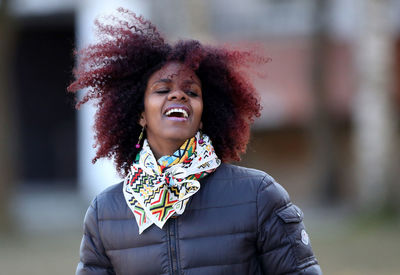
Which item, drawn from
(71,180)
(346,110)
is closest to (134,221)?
(346,110)

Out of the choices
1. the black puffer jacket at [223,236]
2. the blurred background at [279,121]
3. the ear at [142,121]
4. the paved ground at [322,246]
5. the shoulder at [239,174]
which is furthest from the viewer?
the blurred background at [279,121]

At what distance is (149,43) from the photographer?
347 centimetres

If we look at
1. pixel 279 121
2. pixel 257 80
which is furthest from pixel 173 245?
pixel 279 121

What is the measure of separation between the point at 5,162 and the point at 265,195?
33.9 feet

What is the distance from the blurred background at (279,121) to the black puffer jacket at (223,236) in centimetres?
83

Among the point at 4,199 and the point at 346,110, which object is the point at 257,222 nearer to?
the point at 4,199

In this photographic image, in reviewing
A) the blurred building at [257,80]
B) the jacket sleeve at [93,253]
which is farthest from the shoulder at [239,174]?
the blurred building at [257,80]

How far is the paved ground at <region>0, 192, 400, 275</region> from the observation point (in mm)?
9117

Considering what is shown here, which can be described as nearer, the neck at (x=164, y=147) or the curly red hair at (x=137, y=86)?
the neck at (x=164, y=147)

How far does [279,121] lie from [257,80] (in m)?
2.53

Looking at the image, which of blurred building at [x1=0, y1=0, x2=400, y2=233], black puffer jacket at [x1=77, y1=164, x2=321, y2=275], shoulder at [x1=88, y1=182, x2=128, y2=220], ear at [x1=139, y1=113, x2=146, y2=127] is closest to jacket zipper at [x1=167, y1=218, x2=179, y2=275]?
black puffer jacket at [x1=77, y1=164, x2=321, y2=275]

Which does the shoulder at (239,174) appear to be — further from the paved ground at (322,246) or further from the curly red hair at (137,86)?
the paved ground at (322,246)

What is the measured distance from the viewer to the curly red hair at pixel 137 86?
3436 mm

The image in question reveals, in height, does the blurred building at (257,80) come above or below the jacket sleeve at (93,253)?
above
